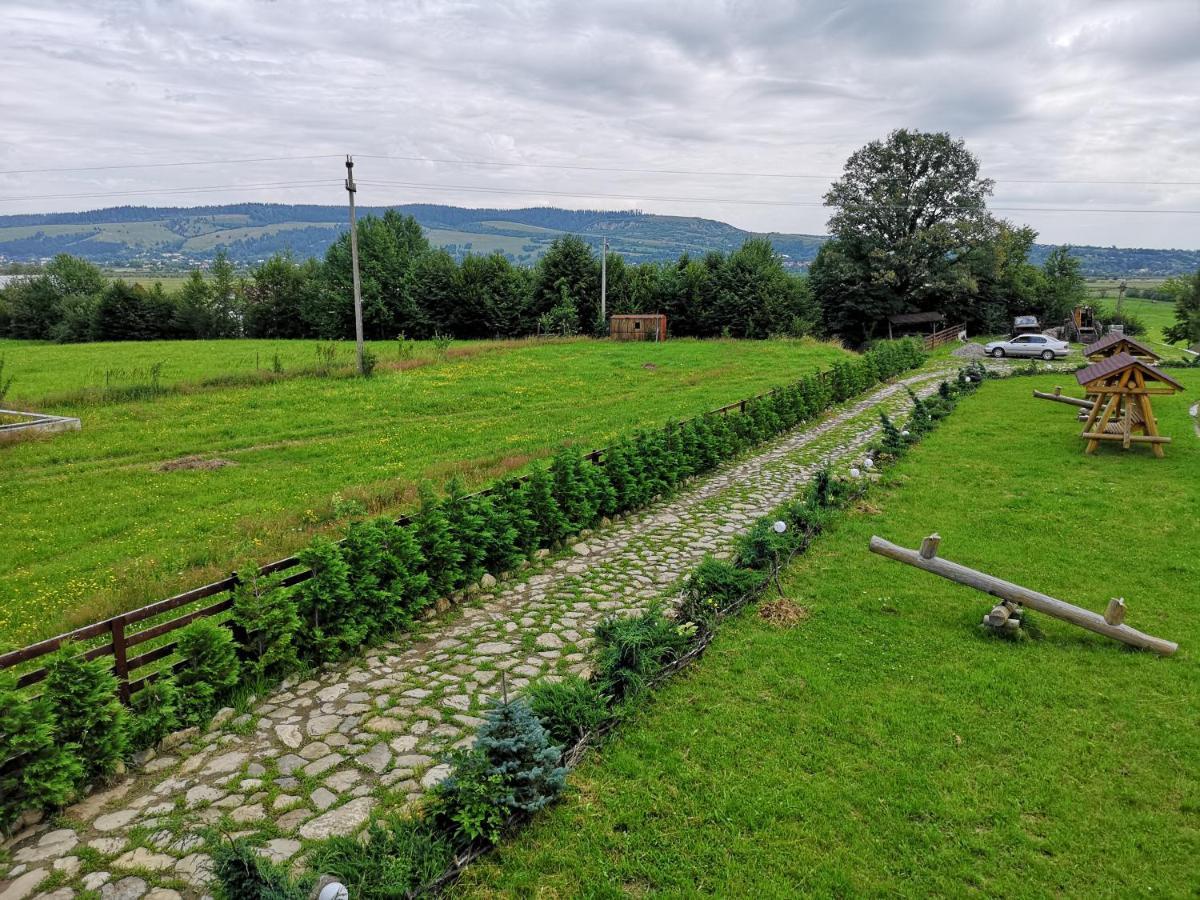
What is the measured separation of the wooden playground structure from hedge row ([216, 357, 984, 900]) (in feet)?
48.4

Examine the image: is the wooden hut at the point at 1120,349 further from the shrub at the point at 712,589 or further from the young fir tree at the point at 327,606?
the young fir tree at the point at 327,606

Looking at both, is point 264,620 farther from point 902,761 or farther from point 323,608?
point 902,761

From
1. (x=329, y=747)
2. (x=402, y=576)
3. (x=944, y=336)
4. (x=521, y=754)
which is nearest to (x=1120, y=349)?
(x=402, y=576)

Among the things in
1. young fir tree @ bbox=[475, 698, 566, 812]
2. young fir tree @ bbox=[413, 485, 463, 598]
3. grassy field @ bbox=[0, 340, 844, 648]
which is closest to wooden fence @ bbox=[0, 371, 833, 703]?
grassy field @ bbox=[0, 340, 844, 648]

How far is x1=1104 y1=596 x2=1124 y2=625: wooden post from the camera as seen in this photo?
311 inches

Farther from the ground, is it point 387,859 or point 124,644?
point 124,644

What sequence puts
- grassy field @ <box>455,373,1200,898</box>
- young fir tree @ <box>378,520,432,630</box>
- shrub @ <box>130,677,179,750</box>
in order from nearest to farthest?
grassy field @ <box>455,373,1200,898</box> → shrub @ <box>130,677,179,750</box> → young fir tree @ <box>378,520,432,630</box>

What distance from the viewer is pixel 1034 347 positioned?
4388 cm

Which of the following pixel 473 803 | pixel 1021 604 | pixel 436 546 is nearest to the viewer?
pixel 473 803

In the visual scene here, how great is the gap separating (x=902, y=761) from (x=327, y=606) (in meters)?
6.17

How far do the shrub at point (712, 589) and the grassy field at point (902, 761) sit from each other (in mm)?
306

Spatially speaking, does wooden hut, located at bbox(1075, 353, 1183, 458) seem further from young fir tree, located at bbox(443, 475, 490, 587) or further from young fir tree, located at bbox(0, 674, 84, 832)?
young fir tree, located at bbox(0, 674, 84, 832)

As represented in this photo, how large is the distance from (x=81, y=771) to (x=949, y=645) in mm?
8834

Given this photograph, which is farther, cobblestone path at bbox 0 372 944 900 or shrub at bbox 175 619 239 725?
shrub at bbox 175 619 239 725
